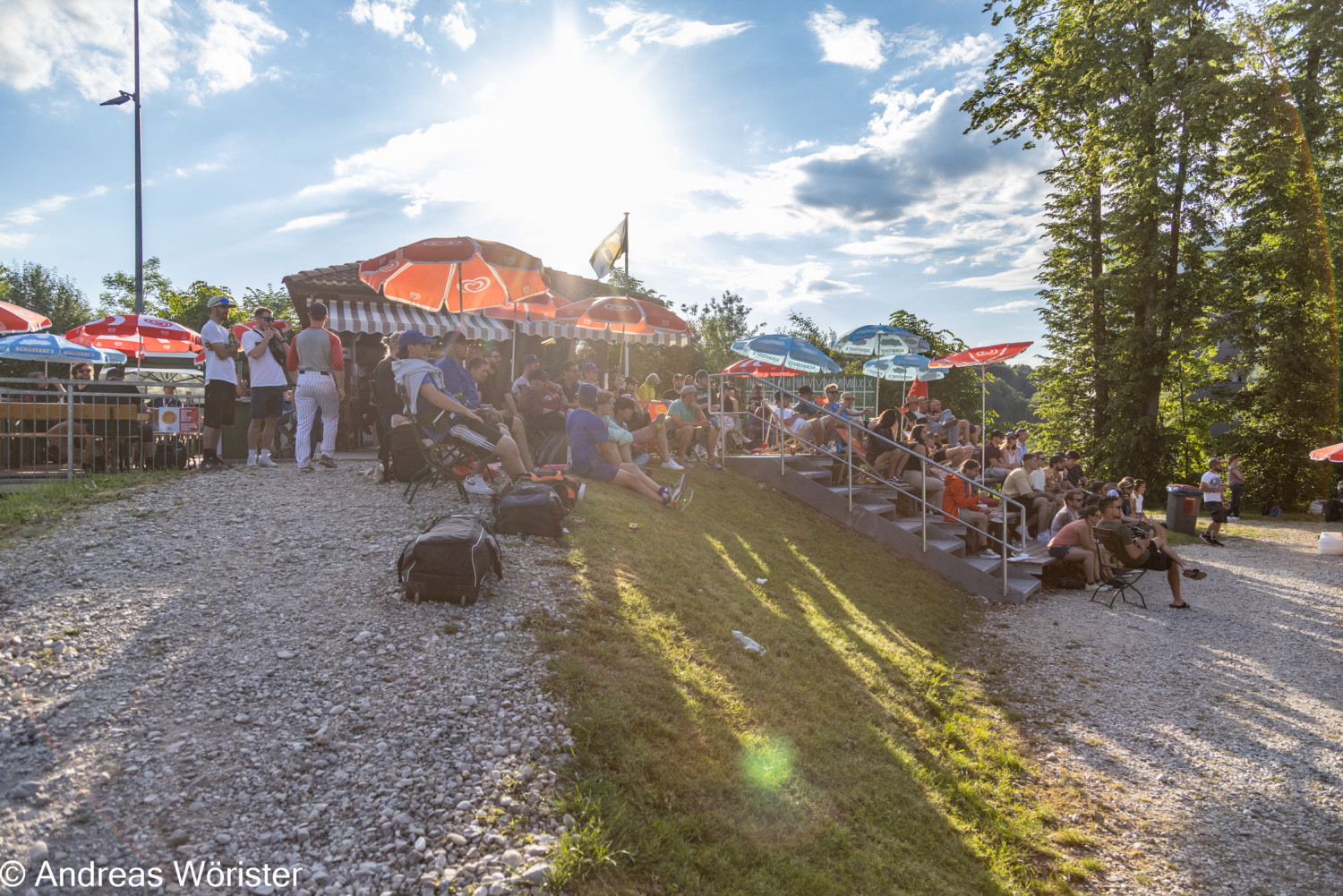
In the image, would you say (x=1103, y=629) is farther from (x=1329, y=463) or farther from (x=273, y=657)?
(x=1329, y=463)

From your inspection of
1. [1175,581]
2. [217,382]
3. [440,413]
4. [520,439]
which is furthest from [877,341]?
[217,382]

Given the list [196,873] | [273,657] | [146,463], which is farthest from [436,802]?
[146,463]

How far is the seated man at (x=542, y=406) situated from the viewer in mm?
10172

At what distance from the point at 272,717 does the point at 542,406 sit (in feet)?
22.6

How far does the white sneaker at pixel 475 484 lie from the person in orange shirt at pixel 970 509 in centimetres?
706

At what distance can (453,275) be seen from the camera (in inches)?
394

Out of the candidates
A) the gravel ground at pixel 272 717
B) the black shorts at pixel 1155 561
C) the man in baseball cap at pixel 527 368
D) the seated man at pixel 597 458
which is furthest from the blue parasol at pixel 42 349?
the black shorts at pixel 1155 561

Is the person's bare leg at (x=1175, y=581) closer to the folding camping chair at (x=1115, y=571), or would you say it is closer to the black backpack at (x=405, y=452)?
the folding camping chair at (x=1115, y=571)

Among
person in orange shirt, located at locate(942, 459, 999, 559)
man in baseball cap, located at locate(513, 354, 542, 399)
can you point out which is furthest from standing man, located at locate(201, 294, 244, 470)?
person in orange shirt, located at locate(942, 459, 999, 559)

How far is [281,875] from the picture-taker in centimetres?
271

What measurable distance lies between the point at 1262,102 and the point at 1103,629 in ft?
62.4

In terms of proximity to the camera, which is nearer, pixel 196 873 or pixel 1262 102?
pixel 196 873

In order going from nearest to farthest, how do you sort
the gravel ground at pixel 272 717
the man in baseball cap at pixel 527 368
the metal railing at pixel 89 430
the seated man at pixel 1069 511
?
the gravel ground at pixel 272 717
the metal railing at pixel 89 430
the man in baseball cap at pixel 527 368
the seated man at pixel 1069 511

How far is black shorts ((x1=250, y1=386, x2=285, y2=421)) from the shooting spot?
8.81 m
